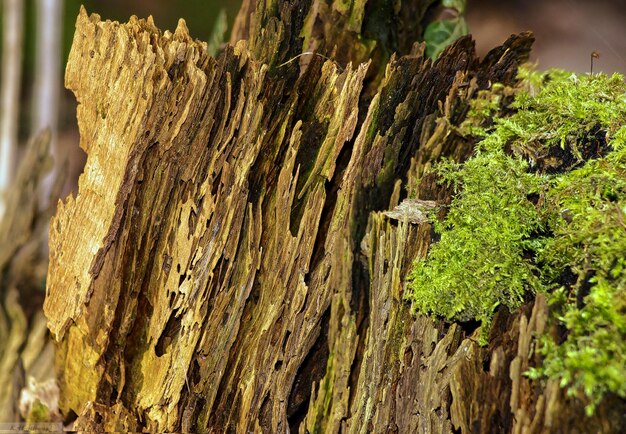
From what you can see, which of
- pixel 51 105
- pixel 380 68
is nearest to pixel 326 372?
pixel 380 68

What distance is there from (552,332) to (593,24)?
8.86 feet

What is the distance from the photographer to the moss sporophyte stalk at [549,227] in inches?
42.4

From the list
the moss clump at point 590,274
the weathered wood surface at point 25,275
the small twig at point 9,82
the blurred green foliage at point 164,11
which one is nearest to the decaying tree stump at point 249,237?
the moss clump at point 590,274

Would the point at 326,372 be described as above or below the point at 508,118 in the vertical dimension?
below

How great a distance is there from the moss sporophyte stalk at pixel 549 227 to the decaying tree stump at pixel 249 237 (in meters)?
0.08

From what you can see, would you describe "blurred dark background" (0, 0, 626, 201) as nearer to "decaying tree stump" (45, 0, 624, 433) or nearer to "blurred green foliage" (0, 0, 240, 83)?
"blurred green foliage" (0, 0, 240, 83)

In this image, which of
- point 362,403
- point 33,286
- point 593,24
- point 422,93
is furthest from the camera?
point 593,24

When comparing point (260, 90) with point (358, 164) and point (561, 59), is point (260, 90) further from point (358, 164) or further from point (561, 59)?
point (561, 59)

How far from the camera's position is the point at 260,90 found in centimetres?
151

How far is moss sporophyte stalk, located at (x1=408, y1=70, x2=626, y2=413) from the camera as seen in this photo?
1.08 meters

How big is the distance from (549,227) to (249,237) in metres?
0.77

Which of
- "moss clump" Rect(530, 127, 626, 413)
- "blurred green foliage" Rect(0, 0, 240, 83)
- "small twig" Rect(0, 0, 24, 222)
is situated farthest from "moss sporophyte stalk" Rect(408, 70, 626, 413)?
"small twig" Rect(0, 0, 24, 222)

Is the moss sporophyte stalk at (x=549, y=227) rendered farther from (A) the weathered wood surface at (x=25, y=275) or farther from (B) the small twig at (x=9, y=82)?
(B) the small twig at (x=9, y=82)

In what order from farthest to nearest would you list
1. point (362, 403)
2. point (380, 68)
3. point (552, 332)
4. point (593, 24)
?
point (593, 24) → point (380, 68) → point (362, 403) → point (552, 332)
